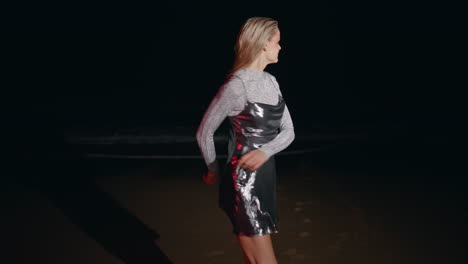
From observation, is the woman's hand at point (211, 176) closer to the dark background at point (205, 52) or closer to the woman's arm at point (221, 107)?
the woman's arm at point (221, 107)

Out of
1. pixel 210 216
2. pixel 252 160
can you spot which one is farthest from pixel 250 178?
pixel 210 216

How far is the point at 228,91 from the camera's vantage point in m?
2.28

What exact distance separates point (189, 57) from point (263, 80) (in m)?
27.2

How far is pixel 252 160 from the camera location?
2.31 m

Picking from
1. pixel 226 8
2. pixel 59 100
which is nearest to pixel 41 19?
pixel 59 100

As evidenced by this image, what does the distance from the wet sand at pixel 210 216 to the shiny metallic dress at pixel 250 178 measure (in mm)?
2018

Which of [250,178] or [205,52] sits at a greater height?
[250,178]

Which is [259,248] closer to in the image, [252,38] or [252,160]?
[252,160]

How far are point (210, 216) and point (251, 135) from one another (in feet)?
11.4

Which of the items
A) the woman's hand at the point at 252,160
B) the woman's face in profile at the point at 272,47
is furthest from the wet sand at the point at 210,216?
the woman's face in profile at the point at 272,47

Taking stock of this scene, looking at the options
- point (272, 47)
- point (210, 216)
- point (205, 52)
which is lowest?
point (205, 52)

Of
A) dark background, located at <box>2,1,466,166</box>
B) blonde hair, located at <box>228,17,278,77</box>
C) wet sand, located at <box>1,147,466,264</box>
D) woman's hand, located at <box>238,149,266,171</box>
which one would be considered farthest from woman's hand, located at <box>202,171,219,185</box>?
dark background, located at <box>2,1,466,166</box>

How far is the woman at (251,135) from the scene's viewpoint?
2299 millimetres

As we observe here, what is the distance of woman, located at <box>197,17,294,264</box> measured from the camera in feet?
7.54
